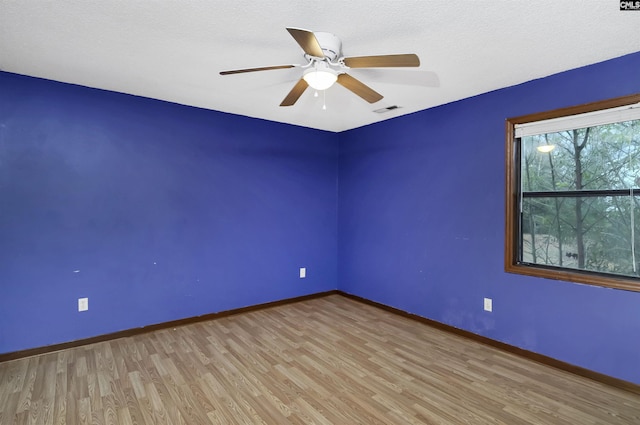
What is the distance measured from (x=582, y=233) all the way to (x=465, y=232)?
2.97 ft

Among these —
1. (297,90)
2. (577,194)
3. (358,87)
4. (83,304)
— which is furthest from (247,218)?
(577,194)

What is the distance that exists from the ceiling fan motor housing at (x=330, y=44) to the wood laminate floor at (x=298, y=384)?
2276 mm

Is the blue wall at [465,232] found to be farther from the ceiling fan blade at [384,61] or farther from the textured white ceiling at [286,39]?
the ceiling fan blade at [384,61]

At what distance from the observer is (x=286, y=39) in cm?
201

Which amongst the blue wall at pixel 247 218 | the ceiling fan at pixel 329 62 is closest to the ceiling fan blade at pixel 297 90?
the ceiling fan at pixel 329 62

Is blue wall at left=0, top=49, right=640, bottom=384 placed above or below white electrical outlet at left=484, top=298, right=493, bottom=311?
above

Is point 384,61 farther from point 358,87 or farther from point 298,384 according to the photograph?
point 298,384

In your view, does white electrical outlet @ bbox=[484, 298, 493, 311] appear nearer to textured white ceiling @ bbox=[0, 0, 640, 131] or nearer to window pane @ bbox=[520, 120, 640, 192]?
window pane @ bbox=[520, 120, 640, 192]

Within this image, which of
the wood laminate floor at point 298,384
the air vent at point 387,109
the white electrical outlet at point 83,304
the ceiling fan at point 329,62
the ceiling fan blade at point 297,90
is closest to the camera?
the ceiling fan at point 329,62

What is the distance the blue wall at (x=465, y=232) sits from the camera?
2.32m

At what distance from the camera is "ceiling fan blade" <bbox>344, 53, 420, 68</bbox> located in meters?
1.65

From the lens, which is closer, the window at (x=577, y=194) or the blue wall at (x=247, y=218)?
the window at (x=577, y=194)

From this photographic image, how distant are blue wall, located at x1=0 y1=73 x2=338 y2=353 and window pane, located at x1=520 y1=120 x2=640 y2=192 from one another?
264 centimetres

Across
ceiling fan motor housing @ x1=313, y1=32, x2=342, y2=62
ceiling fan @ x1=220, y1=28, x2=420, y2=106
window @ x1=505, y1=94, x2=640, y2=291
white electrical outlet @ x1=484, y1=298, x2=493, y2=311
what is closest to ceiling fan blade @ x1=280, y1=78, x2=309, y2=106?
ceiling fan @ x1=220, y1=28, x2=420, y2=106
